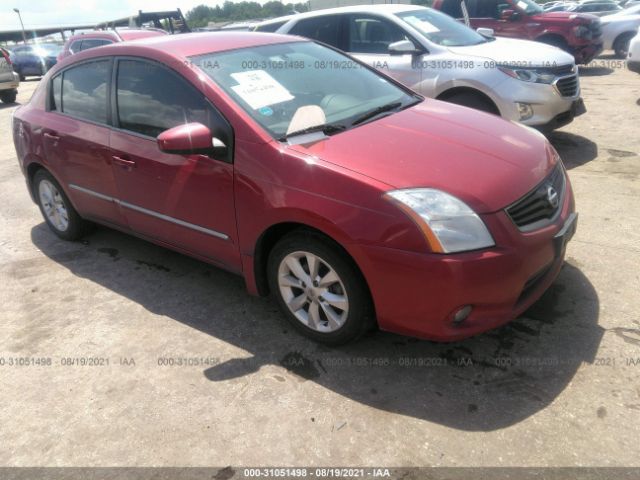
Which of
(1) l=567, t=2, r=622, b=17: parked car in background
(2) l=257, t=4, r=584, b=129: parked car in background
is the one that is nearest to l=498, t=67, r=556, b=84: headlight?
(2) l=257, t=4, r=584, b=129: parked car in background

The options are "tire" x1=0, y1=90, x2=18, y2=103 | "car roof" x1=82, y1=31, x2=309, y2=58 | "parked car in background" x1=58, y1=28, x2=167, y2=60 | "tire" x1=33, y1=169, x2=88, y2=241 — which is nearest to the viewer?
"car roof" x1=82, y1=31, x2=309, y2=58

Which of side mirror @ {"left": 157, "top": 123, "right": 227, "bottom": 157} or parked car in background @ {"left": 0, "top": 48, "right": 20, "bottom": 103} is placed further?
parked car in background @ {"left": 0, "top": 48, "right": 20, "bottom": 103}

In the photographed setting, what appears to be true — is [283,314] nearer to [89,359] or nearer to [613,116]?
[89,359]

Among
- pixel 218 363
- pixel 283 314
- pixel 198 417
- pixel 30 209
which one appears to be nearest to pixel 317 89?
pixel 283 314

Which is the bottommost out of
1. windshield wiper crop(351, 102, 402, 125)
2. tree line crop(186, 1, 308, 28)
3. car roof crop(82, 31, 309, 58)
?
tree line crop(186, 1, 308, 28)

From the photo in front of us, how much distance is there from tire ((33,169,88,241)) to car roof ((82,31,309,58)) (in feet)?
4.07

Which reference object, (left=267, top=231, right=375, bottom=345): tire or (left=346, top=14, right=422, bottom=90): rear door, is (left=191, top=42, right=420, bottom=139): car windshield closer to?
(left=267, top=231, right=375, bottom=345): tire

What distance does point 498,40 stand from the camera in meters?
6.50

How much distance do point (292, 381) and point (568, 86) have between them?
4.77m

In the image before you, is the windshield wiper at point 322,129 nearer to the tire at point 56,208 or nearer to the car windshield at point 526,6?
the tire at point 56,208

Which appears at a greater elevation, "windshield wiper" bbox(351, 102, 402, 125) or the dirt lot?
"windshield wiper" bbox(351, 102, 402, 125)

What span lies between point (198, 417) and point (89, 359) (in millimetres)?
905

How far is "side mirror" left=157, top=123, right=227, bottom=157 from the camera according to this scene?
2.78 m

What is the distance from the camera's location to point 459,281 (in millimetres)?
2328
